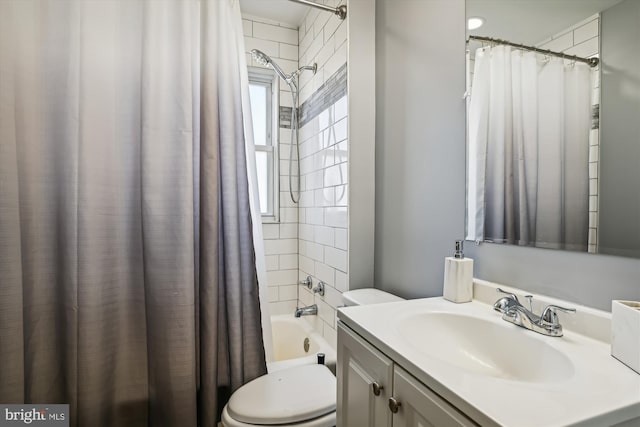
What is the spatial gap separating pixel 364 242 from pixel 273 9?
1802 millimetres

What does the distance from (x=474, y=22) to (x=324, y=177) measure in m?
1.05

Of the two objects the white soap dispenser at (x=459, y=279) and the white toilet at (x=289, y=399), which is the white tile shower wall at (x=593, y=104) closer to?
the white soap dispenser at (x=459, y=279)

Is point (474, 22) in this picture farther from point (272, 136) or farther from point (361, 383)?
point (272, 136)

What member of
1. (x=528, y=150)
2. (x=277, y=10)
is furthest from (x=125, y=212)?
(x=277, y=10)

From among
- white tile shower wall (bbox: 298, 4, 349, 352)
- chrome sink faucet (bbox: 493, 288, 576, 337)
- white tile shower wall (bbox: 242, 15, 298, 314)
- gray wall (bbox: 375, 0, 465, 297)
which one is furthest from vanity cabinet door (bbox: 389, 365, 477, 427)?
white tile shower wall (bbox: 242, 15, 298, 314)

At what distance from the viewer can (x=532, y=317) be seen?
785 mm

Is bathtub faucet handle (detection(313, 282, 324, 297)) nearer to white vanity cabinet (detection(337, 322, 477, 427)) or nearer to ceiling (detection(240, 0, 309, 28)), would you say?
white vanity cabinet (detection(337, 322, 477, 427))

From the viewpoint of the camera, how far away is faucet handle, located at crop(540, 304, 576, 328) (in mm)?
750

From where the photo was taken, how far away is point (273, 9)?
2.27m

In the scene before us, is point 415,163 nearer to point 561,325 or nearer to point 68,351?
point 561,325
